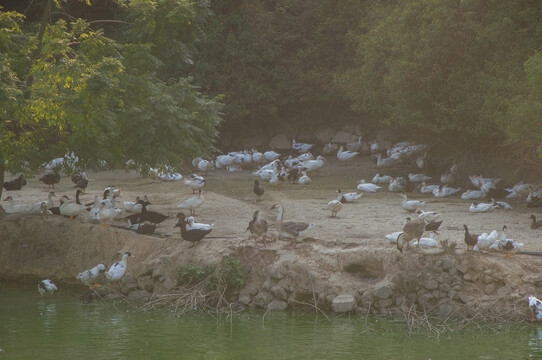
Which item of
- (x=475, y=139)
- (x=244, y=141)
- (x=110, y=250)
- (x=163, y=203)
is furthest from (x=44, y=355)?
(x=244, y=141)

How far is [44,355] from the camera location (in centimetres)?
1252

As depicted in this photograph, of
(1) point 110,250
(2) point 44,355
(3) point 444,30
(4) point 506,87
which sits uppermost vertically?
(3) point 444,30

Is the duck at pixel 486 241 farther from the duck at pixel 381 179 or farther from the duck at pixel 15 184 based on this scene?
the duck at pixel 15 184

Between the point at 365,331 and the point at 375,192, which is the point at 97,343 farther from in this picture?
the point at 375,192

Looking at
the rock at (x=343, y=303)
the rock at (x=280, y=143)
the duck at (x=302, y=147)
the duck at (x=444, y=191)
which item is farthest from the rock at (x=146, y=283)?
the rock at (x=280, y=143)

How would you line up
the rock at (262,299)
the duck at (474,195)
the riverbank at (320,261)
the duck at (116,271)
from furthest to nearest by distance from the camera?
the duck at (474,195) → the duck at (116,271) → the rock at (262,299) → the riverbank at (320,261)

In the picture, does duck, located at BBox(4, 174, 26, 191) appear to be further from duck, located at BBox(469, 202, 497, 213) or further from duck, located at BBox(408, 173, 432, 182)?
duck, located at BBox(408, 173, 432, 182)

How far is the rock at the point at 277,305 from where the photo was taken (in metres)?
15.2

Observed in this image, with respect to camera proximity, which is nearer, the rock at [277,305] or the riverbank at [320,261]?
the riverbank at [320,261]

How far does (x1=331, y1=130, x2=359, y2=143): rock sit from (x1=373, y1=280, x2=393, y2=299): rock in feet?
81.9

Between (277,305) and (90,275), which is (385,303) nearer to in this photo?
(277,305)

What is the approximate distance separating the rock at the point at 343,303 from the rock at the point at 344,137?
82.3 feet

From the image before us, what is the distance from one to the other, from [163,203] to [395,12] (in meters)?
10.8

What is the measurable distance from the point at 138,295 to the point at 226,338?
3.36 metres
